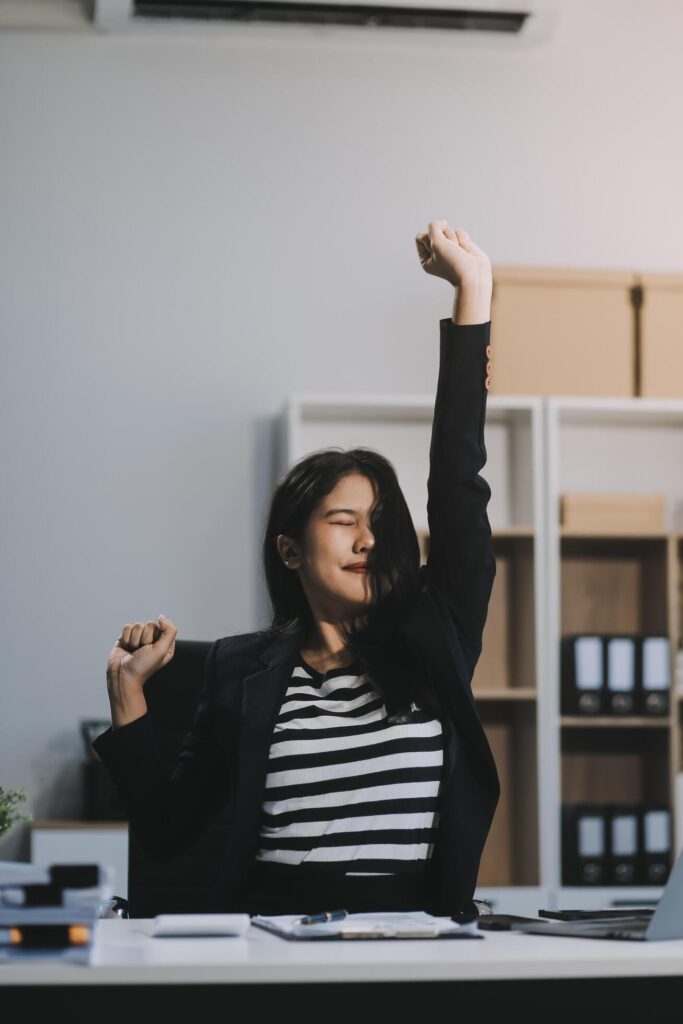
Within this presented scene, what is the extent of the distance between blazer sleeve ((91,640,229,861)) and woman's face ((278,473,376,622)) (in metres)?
0.20

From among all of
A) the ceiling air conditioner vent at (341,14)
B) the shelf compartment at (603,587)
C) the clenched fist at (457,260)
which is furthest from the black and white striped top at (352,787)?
the ceiling air conditioner vent at (341,14)

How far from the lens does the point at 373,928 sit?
4.27 ft

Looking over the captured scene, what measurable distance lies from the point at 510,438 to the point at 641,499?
0.48 m

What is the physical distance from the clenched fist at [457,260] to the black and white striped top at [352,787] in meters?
0.54

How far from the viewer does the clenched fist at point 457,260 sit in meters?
1.75

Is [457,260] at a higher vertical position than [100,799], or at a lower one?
higher

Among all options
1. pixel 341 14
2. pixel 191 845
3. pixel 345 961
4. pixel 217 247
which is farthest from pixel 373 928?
pixel 341 14

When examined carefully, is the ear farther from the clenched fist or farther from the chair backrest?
the clenched fist

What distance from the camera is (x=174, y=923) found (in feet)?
4.24

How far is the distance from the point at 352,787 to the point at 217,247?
2.82 metres

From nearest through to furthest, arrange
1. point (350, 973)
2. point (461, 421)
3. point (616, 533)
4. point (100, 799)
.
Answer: point (350, 973) < point (461, 421) < point (100, 799) < point (616, 533)

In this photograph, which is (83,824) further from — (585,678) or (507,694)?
(585,678)

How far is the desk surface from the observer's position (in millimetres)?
1083

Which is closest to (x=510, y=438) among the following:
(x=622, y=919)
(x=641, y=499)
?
(x=641, y=499)
